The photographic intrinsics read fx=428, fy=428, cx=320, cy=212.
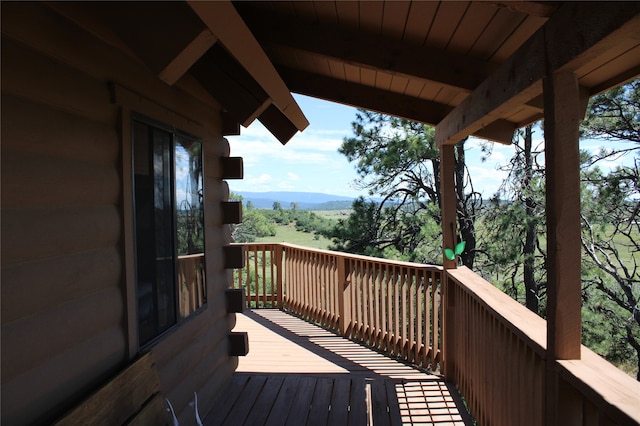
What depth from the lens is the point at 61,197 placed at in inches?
61.0

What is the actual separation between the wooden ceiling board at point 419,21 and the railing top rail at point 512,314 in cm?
158

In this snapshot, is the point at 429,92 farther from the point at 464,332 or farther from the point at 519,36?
the point at 464,332

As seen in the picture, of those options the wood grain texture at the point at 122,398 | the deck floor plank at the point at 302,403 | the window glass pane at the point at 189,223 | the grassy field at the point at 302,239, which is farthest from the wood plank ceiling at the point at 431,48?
the grassy field at the point at 302,239

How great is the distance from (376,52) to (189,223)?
1.59 m

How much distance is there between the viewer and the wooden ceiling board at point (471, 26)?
194 cm

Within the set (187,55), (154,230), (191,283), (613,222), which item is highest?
(187,55)

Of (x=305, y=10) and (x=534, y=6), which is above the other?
(x=305, y=10)

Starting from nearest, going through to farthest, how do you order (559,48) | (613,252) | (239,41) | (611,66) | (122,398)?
(559,48) → (239,41) → (122,398) → (611,66) → (613,252)

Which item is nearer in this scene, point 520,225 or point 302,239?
point 520,225

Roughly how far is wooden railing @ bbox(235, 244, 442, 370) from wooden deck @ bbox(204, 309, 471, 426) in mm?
239

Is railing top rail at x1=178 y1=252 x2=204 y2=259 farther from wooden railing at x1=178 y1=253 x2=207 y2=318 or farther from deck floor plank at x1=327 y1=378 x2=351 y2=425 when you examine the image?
deck floor plank at x1=327 y1=378 x2=351 y2=425

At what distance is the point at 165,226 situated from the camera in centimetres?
239

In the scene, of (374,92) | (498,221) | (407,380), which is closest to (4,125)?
(374,92)

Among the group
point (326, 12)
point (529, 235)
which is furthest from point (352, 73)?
point (529, 235)
